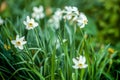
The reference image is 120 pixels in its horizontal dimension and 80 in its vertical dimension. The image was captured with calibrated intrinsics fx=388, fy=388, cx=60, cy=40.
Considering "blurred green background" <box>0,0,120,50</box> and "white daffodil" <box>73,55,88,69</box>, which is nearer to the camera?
"white daffodil" <box>73,55,88,69</box>

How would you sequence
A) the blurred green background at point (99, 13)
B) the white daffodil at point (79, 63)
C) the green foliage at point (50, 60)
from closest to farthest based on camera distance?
1. the white daffodil at point (79, 63)
2. the green foliage at point (50, 60)
3. the blurred green background at point (99, 13)

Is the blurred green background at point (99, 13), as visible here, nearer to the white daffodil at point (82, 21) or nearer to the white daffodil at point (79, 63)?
the white daffodil at point (82, 21)

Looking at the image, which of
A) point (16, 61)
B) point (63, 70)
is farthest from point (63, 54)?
point (16, 61)

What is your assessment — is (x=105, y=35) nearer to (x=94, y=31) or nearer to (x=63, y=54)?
(x=94, y=31)

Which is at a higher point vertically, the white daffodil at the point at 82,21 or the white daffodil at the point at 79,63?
the white daffodil at the point at 82,21

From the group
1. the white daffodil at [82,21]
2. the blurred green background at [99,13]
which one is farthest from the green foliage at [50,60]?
the blurred green background at [99,13]

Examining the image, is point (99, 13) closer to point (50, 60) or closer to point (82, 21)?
point (82, 21)

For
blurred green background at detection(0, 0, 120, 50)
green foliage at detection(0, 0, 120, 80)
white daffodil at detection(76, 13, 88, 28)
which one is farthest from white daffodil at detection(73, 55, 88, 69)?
blurred green background at detection(0, 0, 120, 50)

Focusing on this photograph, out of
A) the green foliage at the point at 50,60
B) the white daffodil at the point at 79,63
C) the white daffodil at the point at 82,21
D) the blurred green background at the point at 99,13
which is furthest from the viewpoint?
the blurred green background at the point at 99,13

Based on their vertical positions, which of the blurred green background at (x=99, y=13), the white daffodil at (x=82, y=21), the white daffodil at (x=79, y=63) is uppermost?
the blurred green background at (x=99, y=13)

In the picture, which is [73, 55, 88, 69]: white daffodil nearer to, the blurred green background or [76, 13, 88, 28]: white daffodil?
[76, 13, 88, 28]: white daffodil

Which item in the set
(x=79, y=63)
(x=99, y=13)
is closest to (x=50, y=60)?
(x=79, y=63)
